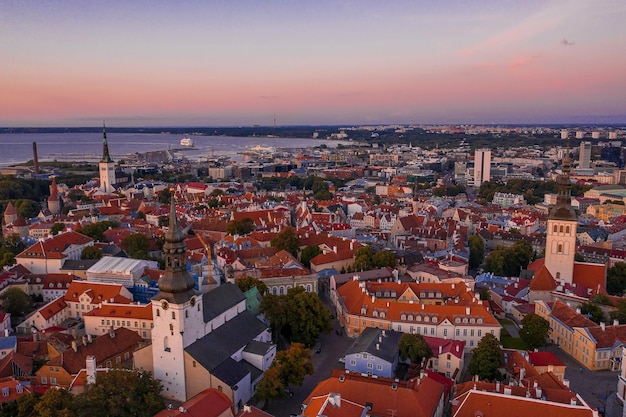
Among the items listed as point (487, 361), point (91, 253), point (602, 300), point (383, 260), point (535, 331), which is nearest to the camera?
point (487, 361)

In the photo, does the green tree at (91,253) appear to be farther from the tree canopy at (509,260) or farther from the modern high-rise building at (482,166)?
the modern high-rise building at (482,166)

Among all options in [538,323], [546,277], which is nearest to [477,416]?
[538,323]

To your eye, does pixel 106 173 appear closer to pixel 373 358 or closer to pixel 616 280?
pixel 373 358

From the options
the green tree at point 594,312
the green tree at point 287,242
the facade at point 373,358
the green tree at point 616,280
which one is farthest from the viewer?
the green tree at point 287,242

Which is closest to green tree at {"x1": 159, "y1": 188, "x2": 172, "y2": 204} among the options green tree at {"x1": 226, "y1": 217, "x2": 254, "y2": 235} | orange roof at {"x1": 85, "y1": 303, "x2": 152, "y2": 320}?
green tree at {"x1": 226, "y1": 217, "x2": 254, "y2": 235}

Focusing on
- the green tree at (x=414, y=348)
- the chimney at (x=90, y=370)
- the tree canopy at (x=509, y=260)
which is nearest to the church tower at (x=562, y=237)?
the tree canopy at (x=509, y=260)

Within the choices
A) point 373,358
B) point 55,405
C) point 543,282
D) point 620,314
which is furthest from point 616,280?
point 55,405

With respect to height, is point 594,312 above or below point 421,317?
below
